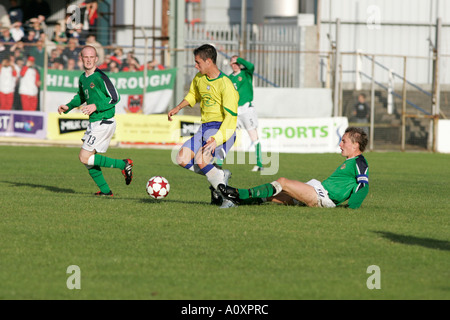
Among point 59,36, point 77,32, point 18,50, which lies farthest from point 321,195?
point 77,32

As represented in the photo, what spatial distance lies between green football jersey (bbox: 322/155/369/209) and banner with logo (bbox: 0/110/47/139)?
50.0 ft

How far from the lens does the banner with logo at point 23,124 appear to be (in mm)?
23141

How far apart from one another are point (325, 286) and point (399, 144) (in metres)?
20.3

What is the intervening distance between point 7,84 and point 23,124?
1307mm

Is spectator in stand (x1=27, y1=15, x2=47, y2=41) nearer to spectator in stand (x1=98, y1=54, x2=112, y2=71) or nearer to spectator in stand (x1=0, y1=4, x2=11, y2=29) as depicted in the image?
spectator in stand (x1=0, y1=4, x2=11, y2=29)

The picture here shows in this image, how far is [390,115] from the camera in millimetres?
26375

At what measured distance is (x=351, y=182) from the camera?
930 cm

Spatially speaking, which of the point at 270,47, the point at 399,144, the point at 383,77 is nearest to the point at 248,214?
the point at 399,144

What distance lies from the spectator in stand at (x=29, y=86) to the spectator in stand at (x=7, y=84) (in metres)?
0.24

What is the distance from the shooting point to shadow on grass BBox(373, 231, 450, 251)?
286 inches

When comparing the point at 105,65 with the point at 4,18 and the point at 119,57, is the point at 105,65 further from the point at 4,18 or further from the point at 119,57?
the point at 4,18

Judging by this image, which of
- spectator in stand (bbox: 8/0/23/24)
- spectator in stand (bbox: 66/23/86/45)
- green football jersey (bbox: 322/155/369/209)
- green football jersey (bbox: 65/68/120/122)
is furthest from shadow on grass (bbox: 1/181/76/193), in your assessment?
spectator in stand (bbox: 8/0/23/24)

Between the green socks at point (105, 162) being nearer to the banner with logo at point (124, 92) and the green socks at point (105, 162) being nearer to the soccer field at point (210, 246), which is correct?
the soccer field at point (210, 246)

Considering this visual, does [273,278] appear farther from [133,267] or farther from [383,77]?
[383,77]
